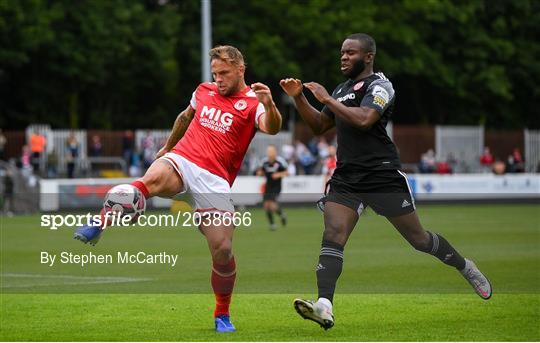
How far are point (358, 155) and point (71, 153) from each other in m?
31.2

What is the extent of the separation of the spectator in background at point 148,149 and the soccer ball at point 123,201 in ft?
105

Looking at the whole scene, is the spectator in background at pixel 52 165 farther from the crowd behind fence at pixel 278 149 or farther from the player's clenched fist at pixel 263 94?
the player's clenched fist at pixel 263 94

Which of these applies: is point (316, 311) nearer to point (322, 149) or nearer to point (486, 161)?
point (322, 149)

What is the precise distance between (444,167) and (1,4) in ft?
58.1

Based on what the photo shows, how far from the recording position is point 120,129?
53.7m

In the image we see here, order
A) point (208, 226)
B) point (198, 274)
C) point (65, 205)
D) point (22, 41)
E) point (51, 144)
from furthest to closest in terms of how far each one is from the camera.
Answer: point (22, 41) < point (51, 144) < point (65, 205) < point (198, 274) < point (208, 226)

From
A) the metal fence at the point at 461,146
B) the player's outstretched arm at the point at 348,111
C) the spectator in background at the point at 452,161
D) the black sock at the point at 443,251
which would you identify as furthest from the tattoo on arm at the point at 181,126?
the metal fence at the point at 461,146

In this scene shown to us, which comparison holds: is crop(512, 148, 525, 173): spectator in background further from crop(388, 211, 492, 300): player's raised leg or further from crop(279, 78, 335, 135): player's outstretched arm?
crop(279, 78, 335, 135): player's outstretched arm

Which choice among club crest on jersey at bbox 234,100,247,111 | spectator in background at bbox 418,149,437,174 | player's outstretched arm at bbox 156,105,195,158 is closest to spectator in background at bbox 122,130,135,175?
spectator in background at bbox 418,149,437,174

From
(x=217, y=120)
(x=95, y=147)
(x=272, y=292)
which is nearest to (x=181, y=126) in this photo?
(x=217, y=120)

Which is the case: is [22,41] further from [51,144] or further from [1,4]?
[51,144]

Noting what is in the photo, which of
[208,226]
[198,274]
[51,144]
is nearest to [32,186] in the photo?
[51,144]

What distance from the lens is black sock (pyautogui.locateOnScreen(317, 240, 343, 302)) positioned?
9.84 m

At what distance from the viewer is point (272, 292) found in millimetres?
Result: 14203
